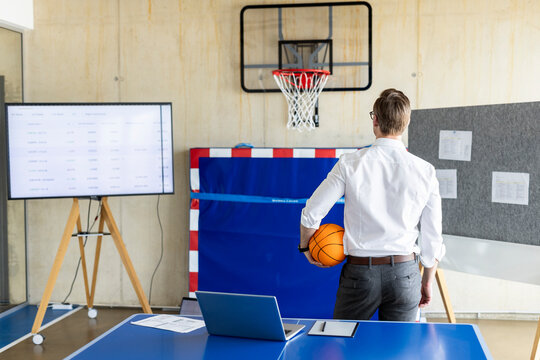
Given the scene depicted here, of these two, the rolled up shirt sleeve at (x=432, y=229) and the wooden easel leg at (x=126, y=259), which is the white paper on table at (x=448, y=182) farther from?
the wooden easel leg at (x=126, y=259)

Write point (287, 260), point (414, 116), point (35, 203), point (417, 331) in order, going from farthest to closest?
point (35, 203), point (287, 260), point (414, 116), point (417, 331)

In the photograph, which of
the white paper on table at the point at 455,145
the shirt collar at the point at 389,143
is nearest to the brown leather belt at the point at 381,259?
the shirt collar at the point at 389,143

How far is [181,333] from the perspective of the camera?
6.49ft

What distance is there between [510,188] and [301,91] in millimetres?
1892

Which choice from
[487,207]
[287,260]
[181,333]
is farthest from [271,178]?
[181,333]

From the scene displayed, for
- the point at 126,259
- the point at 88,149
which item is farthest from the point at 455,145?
the point at 88,149

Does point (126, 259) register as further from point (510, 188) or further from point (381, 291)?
point (510, 188)

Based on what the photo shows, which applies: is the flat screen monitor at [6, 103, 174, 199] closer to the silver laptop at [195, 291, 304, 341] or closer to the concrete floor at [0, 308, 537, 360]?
the concrete floor at [0, 308, 537, 360]

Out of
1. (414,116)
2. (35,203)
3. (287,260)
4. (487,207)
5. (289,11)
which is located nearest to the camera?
(487,207)

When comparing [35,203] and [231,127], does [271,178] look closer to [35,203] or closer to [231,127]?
[231,127]

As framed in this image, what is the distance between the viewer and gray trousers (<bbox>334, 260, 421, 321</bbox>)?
7.47 ft

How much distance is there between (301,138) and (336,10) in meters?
1.04

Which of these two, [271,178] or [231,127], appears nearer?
[271,178]

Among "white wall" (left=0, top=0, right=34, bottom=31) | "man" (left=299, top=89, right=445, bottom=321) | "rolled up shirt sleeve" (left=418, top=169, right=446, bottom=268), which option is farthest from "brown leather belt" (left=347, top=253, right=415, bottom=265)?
"white wall" (left=0, top=0, right=34, bottom=31)
